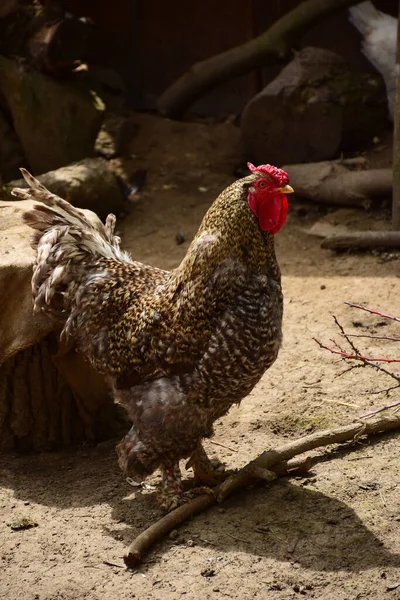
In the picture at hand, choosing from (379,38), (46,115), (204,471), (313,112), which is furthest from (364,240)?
(46,115)

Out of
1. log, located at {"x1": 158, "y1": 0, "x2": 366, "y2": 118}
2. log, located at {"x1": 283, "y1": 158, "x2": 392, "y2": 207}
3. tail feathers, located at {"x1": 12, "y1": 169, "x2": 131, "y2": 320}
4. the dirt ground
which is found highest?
log, located at {"x1": 158, "y1": 0, "x2": 366, "y2": 118}

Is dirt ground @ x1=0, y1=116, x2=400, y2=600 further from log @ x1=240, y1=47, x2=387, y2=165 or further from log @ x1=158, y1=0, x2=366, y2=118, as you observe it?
log @ x1=158, y1=0, x2=366, y2=118

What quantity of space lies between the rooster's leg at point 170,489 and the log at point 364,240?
4.29 meters

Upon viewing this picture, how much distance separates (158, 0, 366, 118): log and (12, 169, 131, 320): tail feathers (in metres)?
6.20

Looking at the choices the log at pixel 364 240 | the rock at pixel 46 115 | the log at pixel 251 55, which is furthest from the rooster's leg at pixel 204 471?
the log at pixel 251 55

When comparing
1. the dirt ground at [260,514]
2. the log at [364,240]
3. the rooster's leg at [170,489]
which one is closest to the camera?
the dirt ground at [260,514]

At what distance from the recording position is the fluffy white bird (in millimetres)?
10578

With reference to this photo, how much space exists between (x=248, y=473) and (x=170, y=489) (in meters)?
0.51

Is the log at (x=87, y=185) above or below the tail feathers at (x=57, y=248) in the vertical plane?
below

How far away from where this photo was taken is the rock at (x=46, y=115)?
10281 mm

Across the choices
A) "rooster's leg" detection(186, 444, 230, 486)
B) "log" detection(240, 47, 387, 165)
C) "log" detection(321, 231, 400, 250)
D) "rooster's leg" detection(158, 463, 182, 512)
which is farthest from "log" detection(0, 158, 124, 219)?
"rooster's leg" detection(158, 463, 182, 512)

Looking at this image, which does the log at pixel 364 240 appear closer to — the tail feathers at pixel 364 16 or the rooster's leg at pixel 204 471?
the tail feathers at pixel 364 16

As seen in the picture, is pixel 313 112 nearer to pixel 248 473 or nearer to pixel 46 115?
pixel 46 115

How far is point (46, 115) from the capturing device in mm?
10406
